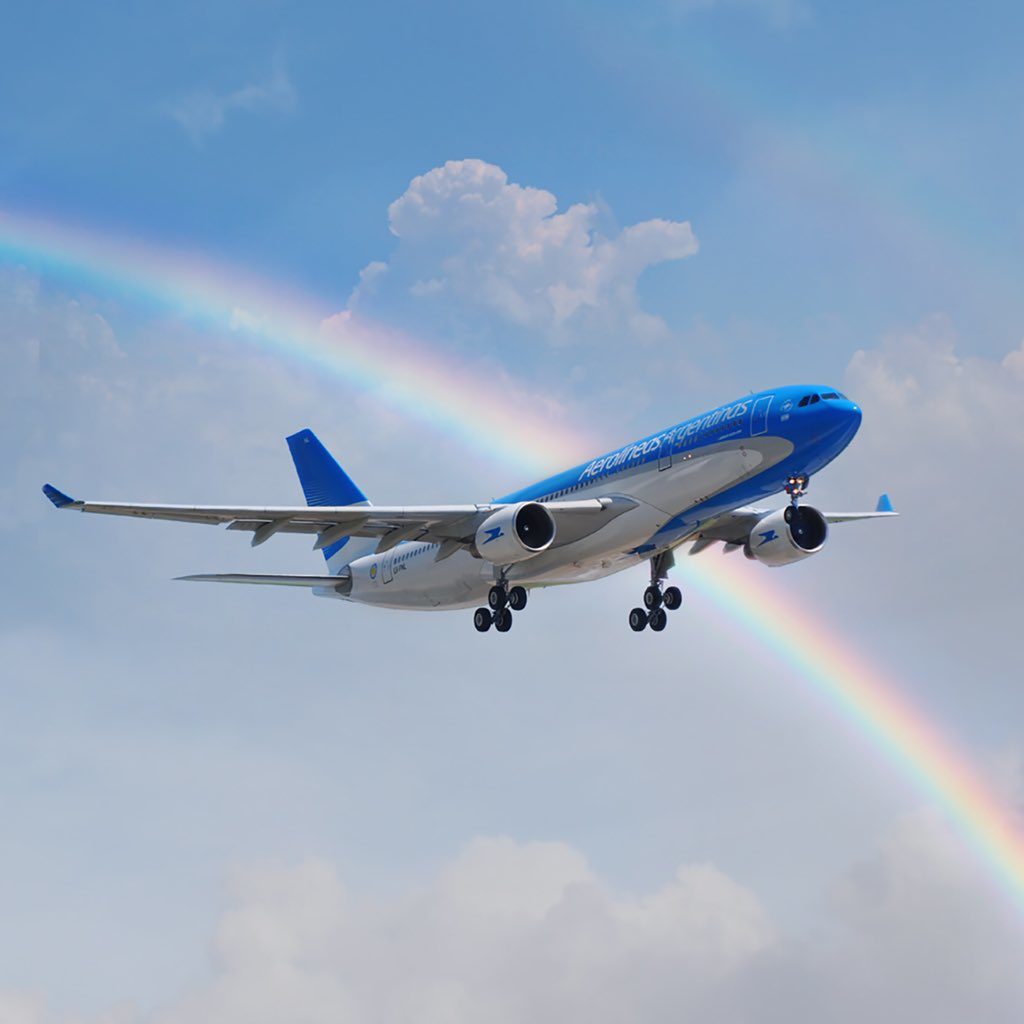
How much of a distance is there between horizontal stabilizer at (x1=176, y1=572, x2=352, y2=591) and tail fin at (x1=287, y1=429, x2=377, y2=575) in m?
1.81

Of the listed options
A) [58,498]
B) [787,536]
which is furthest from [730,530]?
[58,498]

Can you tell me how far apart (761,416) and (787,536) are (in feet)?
33.3

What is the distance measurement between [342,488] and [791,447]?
2625 centimetres

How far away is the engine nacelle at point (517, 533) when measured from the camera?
49906mm

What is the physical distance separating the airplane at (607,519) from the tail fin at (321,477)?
567 cm

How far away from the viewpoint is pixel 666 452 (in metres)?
49.3

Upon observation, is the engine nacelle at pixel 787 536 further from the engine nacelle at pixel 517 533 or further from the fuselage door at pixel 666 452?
the engine nacelle at pixel 517 533

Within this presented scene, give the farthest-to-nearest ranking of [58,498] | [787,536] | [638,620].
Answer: [638,620] → [787,536] → [58,498]

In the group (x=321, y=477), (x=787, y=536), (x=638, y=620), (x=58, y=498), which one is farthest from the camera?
(x=321, y=477)

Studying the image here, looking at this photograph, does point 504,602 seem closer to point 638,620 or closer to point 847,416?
point 638,620

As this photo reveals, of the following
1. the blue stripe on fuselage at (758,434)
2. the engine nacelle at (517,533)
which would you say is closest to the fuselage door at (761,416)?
the blue stripe on fuselage at (758,434)

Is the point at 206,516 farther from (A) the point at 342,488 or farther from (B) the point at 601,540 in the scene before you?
(A) the point at 342,488

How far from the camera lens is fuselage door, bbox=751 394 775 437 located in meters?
46.4

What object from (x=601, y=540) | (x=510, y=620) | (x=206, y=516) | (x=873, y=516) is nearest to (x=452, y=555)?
(x=510, y=620)
